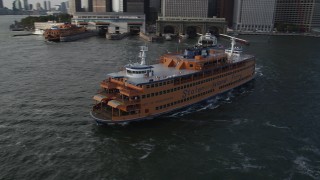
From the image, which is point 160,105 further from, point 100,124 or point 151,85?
point 100,124

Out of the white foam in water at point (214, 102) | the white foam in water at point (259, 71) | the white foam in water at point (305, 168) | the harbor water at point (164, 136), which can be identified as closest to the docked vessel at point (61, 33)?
the harbor water at point (164, 136)

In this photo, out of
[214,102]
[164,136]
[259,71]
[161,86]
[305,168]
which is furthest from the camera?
[259,71]

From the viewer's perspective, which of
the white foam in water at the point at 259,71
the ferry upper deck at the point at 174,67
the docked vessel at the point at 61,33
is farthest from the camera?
the docked vessel at the point at 61,33

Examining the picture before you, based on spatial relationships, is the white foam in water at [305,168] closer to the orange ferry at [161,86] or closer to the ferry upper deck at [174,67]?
the orange ferry at [161,86]

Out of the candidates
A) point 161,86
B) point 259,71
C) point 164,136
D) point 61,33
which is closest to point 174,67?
point 161,86

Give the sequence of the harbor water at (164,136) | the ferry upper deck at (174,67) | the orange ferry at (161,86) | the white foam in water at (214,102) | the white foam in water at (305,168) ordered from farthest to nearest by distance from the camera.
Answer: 1. the white foam in water at (214,102)
2. the ferry upper deck at (174,67)
3. the orange ferry at (161,86)
4. the harbor water at (164,136)
5. the white foam in water at (305,168)

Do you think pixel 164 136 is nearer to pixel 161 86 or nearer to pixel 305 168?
pixel 161 86
